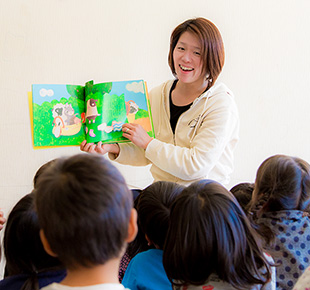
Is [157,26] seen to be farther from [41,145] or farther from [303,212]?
[303,212]

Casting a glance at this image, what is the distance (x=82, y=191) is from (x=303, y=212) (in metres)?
0.80

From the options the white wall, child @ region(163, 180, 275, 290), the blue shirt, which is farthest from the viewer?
the white wall

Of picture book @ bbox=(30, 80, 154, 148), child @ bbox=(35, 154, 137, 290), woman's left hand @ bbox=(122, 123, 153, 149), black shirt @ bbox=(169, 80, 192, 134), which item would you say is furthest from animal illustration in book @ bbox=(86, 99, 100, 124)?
child @ bbox=(35, 154, 137, 290)

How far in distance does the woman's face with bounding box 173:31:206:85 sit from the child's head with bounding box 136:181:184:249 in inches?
22.8

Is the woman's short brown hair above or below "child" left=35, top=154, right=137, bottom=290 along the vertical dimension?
above

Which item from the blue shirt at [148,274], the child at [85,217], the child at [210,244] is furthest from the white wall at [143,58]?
the child at [85,217]

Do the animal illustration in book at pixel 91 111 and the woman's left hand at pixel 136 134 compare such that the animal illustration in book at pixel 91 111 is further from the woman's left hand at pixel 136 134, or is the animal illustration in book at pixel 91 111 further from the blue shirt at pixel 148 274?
the blue shirt at pixel 148 274

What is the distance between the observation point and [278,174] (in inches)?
48.9

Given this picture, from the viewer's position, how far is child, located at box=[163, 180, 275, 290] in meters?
0.90

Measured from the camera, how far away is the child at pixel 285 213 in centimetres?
116

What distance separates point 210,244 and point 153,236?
24 centimetres

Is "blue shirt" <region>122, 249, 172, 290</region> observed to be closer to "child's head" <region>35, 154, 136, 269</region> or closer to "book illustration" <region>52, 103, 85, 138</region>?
"child's head" <region>35, 154, 136, 269</region>

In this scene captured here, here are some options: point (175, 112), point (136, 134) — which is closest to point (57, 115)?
point (136, 134)

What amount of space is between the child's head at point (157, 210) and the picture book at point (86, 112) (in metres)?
0.45
